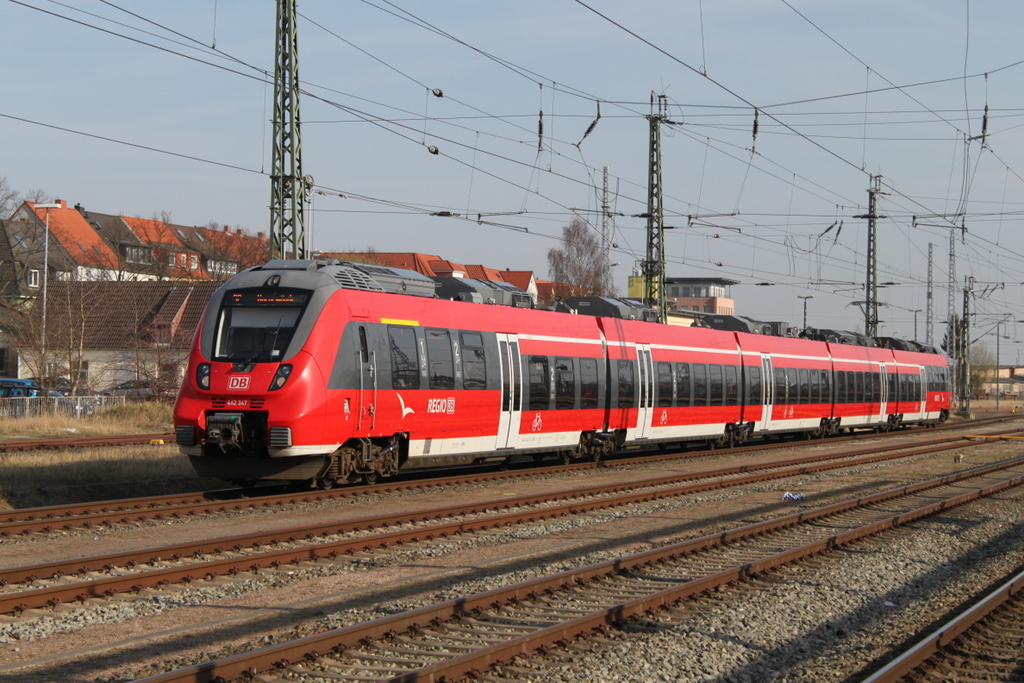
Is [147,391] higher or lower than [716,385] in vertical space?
lower

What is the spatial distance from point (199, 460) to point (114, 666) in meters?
8.49

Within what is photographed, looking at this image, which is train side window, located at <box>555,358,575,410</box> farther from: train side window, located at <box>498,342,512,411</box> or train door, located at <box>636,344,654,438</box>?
train door, located at <box>636,344,654,438</box>

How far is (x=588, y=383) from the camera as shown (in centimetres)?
2258

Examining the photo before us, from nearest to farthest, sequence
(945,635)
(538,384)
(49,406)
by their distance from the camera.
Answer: (945,635) → (538,384) → (49,406)

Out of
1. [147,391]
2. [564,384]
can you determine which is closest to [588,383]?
[564,384]

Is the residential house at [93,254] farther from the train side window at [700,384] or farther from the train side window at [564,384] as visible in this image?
the train side window at [564,384]

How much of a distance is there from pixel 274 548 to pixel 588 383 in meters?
11.9

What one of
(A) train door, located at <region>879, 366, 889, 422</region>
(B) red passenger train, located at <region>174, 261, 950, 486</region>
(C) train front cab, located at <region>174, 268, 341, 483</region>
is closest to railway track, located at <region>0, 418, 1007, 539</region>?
(B) red passenger train, located at <region>174, 261, 950, 486</region>

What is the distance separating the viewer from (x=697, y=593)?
9.78m

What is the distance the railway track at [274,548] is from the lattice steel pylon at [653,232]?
12992 millimetres

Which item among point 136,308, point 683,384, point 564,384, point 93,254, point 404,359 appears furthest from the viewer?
point 93,254

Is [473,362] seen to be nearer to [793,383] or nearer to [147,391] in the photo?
[793,383]

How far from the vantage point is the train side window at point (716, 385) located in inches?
1118

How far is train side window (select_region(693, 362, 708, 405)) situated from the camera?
90.1 feet
